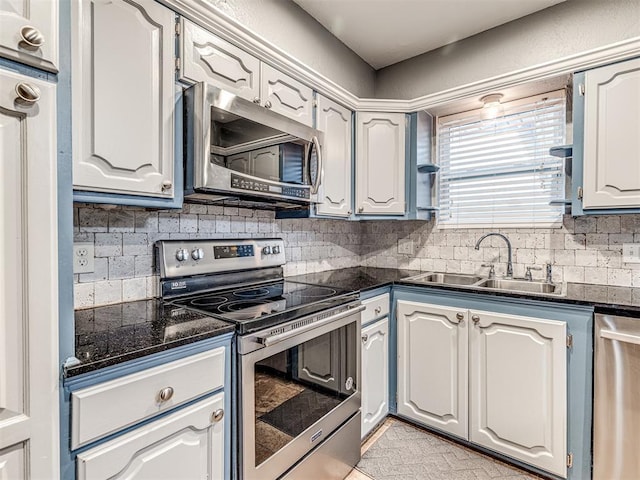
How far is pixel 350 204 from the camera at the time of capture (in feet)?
7.64

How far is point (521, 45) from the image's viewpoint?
2.20 meters

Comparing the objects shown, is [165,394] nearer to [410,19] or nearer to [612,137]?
[612,137]

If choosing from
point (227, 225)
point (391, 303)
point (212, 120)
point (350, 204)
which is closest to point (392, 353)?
point (391, 303)

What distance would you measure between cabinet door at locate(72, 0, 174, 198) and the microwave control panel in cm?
26

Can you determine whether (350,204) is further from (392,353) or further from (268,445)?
(268,445)

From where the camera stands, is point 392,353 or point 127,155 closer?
point 127,155

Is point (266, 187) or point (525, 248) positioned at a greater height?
point (266, 187)

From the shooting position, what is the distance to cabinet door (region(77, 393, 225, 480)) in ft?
2.90

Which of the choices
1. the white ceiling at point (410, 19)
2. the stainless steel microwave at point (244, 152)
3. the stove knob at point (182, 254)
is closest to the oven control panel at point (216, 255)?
the stove knob at point (182, 254)

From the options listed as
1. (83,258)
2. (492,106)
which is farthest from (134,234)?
(492,106)

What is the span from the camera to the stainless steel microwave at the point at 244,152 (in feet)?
4.38

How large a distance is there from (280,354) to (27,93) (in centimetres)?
108

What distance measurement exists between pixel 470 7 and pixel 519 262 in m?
1.64

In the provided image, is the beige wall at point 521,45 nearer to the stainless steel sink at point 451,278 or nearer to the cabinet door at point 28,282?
the stainless steel sink at point 451,278
